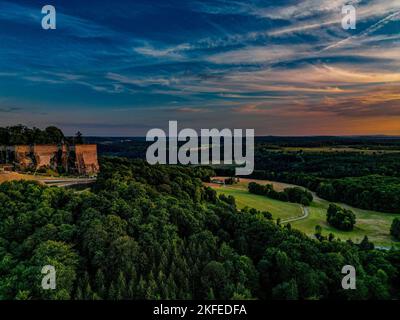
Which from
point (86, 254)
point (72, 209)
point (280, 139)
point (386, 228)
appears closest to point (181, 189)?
point (72, 209)

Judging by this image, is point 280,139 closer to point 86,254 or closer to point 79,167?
point 79,167

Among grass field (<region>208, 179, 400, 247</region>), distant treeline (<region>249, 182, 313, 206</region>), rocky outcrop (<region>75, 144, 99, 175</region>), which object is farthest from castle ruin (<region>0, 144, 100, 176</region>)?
distant treeline (<region>249, 182, 313, 206</region>)

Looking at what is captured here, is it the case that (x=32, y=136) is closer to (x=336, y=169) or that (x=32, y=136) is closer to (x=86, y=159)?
(x=86, y=159)

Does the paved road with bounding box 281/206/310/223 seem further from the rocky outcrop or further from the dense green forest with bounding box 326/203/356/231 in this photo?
the rocky outcrop

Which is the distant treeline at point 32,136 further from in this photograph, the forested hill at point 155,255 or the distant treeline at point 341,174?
the distant treeline at point 341,174

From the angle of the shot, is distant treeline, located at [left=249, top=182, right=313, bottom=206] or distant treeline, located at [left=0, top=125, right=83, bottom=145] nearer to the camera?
distant treeline, located at [left=0, top=125, right=83, bottom=145]

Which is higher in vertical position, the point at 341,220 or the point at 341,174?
the point at 341,174
